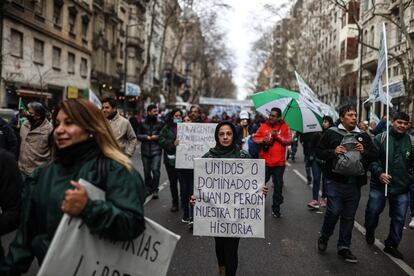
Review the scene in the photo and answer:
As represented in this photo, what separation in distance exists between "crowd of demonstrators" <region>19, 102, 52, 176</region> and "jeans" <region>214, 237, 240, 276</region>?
2981mm

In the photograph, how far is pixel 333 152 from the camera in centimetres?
534

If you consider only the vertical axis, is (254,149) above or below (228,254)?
above

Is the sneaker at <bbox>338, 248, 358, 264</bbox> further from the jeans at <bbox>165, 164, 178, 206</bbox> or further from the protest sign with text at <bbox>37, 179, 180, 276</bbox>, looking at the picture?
the protest sign with text at <bbox>37, 179, 180, 276</bbox>

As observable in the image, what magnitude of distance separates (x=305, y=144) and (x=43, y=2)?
67.1 ft

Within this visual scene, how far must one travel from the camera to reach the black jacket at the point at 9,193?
98.7 inches

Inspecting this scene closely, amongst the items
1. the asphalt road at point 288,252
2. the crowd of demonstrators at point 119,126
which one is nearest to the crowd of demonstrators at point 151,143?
the asphalt road at point 288,252

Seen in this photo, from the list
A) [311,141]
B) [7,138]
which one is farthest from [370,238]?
[7,138]

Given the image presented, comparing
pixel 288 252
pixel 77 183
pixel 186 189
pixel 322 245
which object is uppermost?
pixel 77 183

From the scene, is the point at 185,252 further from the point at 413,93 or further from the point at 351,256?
the point at 413,93

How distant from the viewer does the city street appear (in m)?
5.01

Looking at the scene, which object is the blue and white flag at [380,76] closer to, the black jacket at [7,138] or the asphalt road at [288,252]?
the asphalt road at [288,252]

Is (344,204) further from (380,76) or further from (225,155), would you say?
(380,76)

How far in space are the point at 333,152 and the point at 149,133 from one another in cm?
456

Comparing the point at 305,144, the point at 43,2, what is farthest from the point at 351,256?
the point at 43,2
